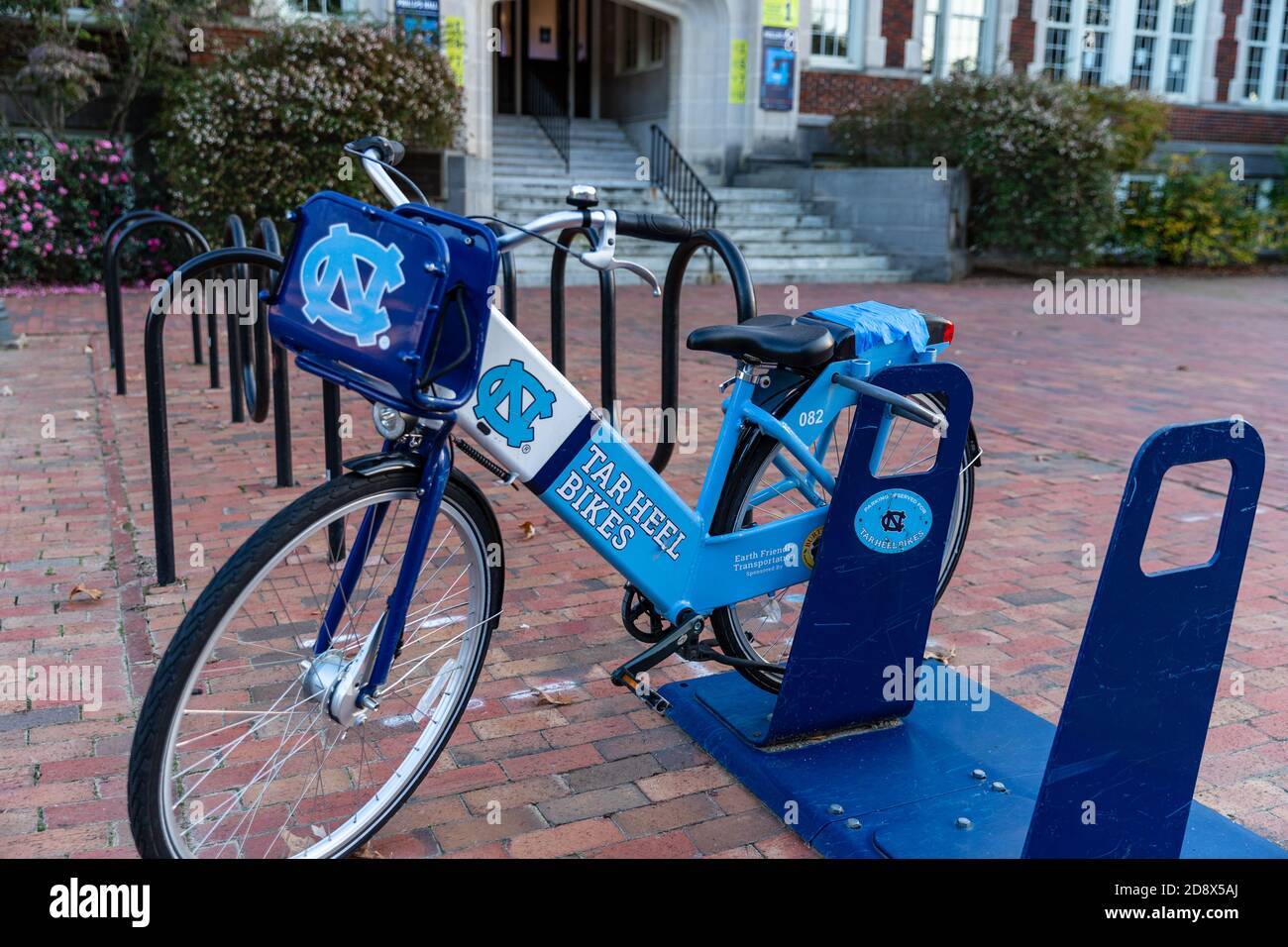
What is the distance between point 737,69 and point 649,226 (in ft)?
53.2

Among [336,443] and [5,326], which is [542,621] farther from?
[5,326]

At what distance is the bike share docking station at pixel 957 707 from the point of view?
2189 mm

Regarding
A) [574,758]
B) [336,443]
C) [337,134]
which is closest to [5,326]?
[337,134]

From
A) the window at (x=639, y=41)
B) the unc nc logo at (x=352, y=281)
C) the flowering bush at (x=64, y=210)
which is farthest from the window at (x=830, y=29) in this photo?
the unc nc logo at (x=352, y=281)

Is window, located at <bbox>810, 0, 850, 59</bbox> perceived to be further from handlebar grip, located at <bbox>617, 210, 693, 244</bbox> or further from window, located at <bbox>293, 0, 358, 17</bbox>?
handlebar grip, located at <bbox>617, 210, 693, 244</bbox>

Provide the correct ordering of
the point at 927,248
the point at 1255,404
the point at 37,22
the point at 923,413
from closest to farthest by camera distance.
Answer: the point at 923,413 < the point at 1255,404 < the point at 37,22 < the point at 927,248

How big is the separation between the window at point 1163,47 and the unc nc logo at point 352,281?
22.8 metres

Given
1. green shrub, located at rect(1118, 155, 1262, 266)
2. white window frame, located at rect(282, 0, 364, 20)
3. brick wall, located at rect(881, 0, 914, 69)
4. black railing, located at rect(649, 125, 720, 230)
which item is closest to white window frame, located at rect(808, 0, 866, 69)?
brick wall, located at rect(881, 0, 914, 69)

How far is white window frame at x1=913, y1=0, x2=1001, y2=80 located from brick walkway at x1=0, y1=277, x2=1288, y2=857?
12679 millimetres

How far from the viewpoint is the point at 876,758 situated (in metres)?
2.95

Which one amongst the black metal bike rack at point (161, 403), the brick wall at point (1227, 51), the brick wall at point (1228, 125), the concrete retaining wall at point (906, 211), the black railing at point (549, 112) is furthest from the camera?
the brick wall at point (1227, 51)

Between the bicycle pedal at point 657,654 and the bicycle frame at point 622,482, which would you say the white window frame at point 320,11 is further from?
the bicycle pedal at point 657,654

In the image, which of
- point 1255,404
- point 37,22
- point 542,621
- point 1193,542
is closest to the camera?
point 542,621
